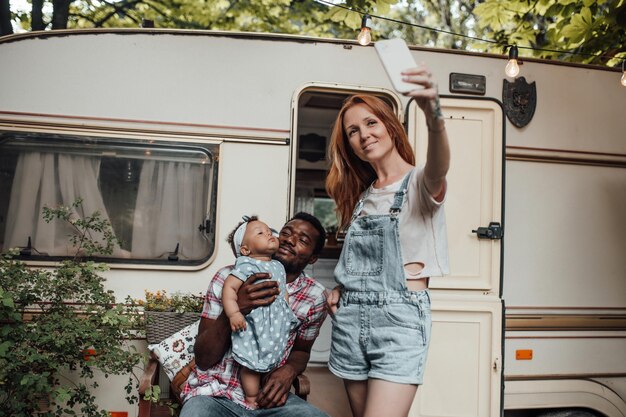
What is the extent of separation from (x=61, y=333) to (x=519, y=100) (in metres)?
3.50

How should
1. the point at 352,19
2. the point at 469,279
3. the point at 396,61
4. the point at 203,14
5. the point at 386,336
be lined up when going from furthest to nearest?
the point at 203,14, the point at 352,19, the point at 469,279, the point at 386,336, the point at 396,61

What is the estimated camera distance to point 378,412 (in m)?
2.35

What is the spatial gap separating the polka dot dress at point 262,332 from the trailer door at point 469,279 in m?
1.49

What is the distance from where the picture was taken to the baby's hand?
2.89 meters

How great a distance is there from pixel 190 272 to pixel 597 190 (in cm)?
309

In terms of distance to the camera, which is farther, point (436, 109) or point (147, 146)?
point (147, 146)

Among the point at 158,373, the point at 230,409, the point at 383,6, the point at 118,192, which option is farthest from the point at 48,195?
the point at 383,6

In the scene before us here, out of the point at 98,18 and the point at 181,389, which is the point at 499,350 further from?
the point at 98,18

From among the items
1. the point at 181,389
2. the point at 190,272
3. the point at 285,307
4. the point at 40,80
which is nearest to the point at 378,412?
the point at 285,307

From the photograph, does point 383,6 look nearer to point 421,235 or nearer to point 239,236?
point 239,236

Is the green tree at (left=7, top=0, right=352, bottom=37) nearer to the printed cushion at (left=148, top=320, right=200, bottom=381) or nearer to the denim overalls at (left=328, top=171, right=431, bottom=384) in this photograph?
the printed cushion at (left=148, top=320, right=200, bottom=381)

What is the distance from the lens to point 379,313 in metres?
2.44

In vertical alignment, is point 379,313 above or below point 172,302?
above

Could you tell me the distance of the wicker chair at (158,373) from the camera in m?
3.36
